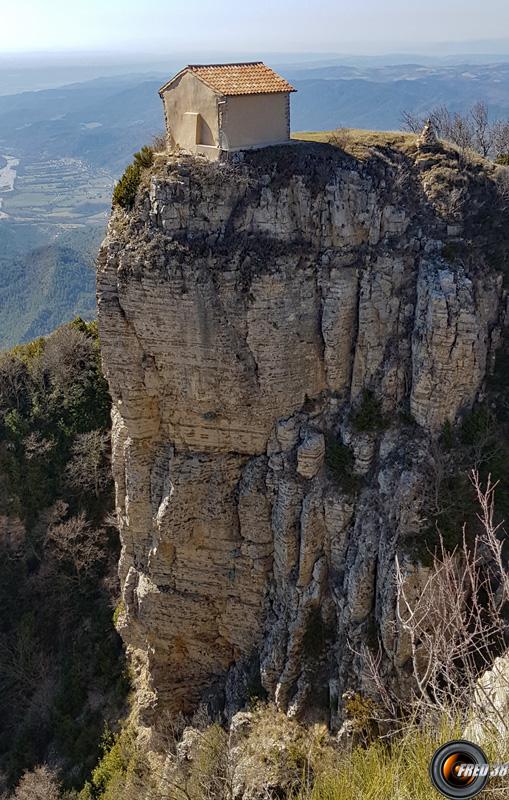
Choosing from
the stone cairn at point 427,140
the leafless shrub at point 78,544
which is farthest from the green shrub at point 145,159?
the leafless shrub at point 78,544

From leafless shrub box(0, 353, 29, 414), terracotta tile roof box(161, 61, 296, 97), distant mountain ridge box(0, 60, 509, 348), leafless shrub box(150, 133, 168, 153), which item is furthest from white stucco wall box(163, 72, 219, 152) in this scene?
distant mountain ridge box(0, 60, 509, 348)

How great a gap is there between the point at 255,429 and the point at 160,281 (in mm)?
5151

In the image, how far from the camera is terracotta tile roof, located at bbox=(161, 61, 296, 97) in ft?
55.8

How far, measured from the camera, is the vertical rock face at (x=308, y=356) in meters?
16.6

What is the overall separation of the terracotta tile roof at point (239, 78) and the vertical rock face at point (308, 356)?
185 cm

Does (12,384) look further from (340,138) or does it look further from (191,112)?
(340,138)

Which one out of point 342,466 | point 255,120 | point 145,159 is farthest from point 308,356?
point 145,159

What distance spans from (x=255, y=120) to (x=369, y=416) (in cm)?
911

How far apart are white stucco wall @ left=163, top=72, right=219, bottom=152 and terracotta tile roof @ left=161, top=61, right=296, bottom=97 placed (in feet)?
0.82

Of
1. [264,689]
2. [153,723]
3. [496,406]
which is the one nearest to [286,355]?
[496,406]

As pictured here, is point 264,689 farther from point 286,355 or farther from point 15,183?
point 15,183

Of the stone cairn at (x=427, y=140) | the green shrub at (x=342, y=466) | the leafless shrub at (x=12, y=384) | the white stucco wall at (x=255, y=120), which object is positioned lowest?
the leafless shrub at (x=12, y=384)

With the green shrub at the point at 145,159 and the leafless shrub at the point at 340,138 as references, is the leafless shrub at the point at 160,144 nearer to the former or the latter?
the green shrub at the point at 145,159

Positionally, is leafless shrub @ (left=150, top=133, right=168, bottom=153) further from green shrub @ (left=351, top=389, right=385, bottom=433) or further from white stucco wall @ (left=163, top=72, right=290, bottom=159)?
green shrub @ (left=351, top=389, right=385, bottom=433)
